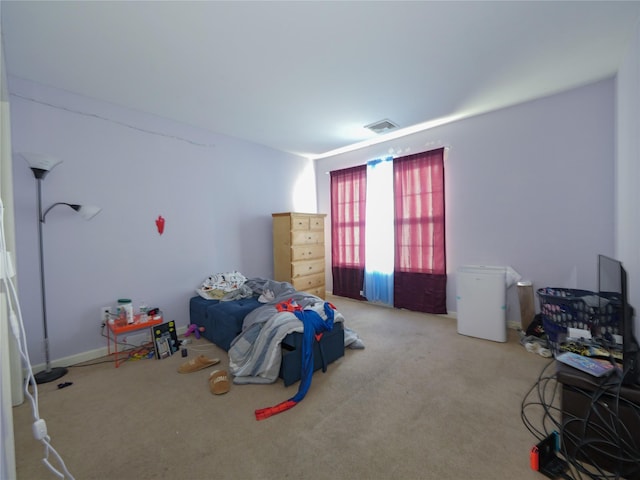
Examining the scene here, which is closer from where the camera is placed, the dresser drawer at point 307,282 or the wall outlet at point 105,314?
the wall outlet at point 105,314

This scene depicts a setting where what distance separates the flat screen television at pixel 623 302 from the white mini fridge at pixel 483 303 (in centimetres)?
102

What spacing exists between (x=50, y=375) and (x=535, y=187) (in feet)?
17.0

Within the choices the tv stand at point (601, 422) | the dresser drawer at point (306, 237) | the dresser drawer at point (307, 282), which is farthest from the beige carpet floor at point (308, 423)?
the dresser drawer at point (306, 237)

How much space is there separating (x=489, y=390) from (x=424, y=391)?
50 centimetres

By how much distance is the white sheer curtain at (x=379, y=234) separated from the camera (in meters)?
4.31

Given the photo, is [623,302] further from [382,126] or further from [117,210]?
[117,210]

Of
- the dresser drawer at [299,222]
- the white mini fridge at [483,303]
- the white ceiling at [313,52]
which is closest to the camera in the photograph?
the white ceiling at [313,52]

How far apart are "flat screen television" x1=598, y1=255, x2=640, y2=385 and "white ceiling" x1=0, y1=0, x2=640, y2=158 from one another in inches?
66.9

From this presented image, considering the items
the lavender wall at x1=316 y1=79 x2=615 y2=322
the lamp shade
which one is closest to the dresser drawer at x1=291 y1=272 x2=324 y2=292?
the lavender wall at x1=316 y1=79 x2=615 y2=322

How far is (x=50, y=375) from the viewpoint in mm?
2396

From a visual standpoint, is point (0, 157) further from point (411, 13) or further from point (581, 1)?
point (581, 1)

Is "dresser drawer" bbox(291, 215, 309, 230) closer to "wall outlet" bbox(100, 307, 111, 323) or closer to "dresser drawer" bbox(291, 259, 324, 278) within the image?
"dresser drawer" bbox(291, 259, 324, 278)

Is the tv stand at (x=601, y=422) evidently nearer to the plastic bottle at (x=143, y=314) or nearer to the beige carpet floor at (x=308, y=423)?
the beige carpet floor at (x=308, y=423)

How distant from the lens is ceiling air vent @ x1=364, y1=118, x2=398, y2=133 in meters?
3.54
